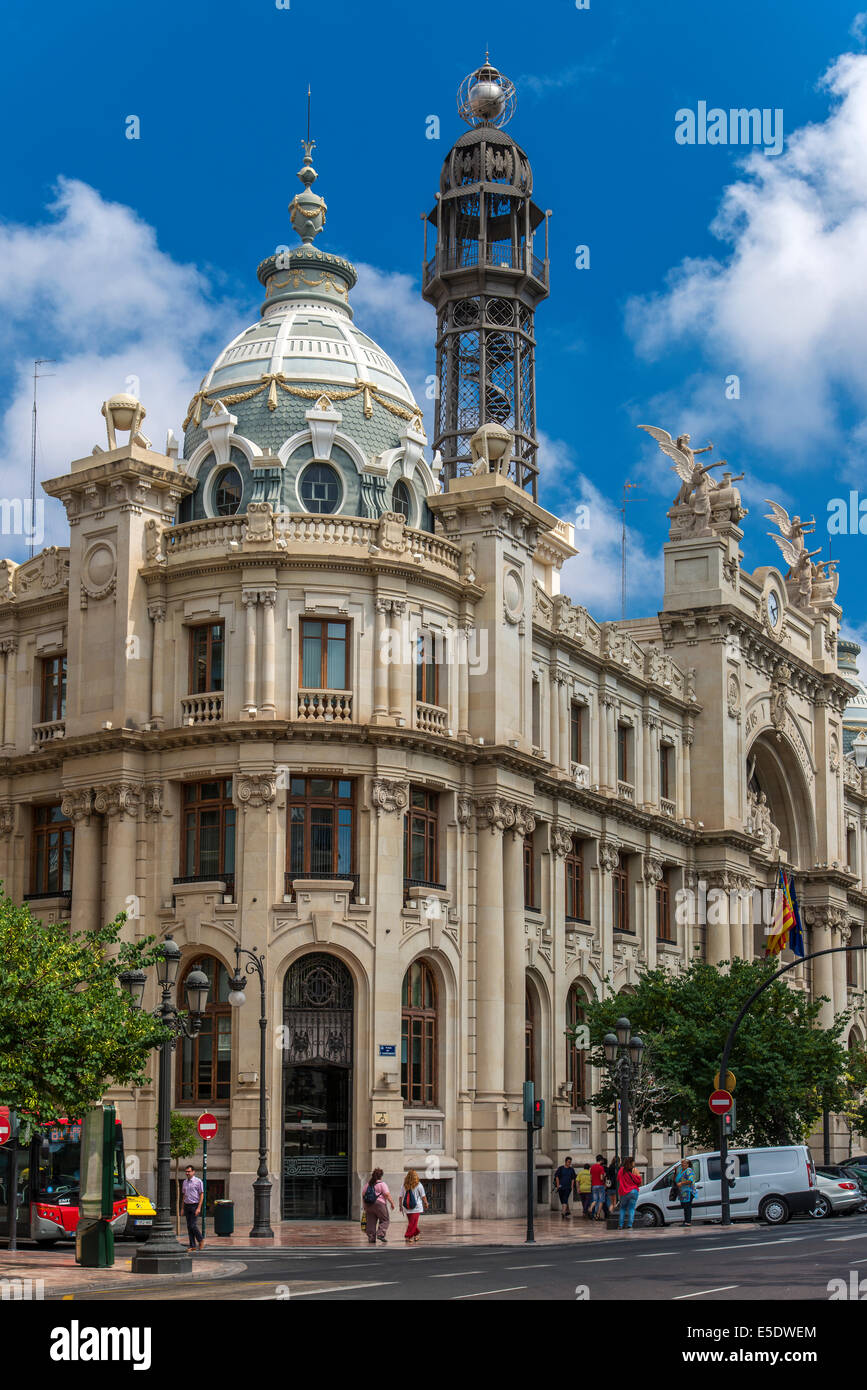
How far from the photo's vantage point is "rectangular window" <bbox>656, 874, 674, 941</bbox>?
2468 inches

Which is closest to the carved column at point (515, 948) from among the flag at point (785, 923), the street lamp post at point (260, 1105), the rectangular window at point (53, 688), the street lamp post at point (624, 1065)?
the street lamp post at point (624, 1065)

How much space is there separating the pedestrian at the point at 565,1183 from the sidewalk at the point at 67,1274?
57.4ft

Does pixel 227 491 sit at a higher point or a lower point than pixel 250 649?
higher

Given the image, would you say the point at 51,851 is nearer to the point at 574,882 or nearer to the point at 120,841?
the point at 120,841

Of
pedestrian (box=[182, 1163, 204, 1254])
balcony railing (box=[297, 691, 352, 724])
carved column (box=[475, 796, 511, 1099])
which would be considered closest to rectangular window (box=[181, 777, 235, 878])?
balcony railing (box=[297, 691, 352, 724])

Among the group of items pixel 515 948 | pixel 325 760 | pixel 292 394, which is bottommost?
pixel 515 948

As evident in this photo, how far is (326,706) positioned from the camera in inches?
1791

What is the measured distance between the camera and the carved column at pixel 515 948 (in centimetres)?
4788

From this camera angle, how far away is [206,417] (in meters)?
50.5

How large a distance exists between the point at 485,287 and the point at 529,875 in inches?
1777

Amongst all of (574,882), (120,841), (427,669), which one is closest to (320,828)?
(120,841)

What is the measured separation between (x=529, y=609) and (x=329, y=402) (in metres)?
8.29

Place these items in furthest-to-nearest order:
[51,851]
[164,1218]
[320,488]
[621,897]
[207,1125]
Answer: [621,897]
[51,851]
[320,488]
[207,1125]
[164,1218]

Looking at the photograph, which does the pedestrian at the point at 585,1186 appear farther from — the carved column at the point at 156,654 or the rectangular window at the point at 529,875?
the carved column at the point at 156,654
